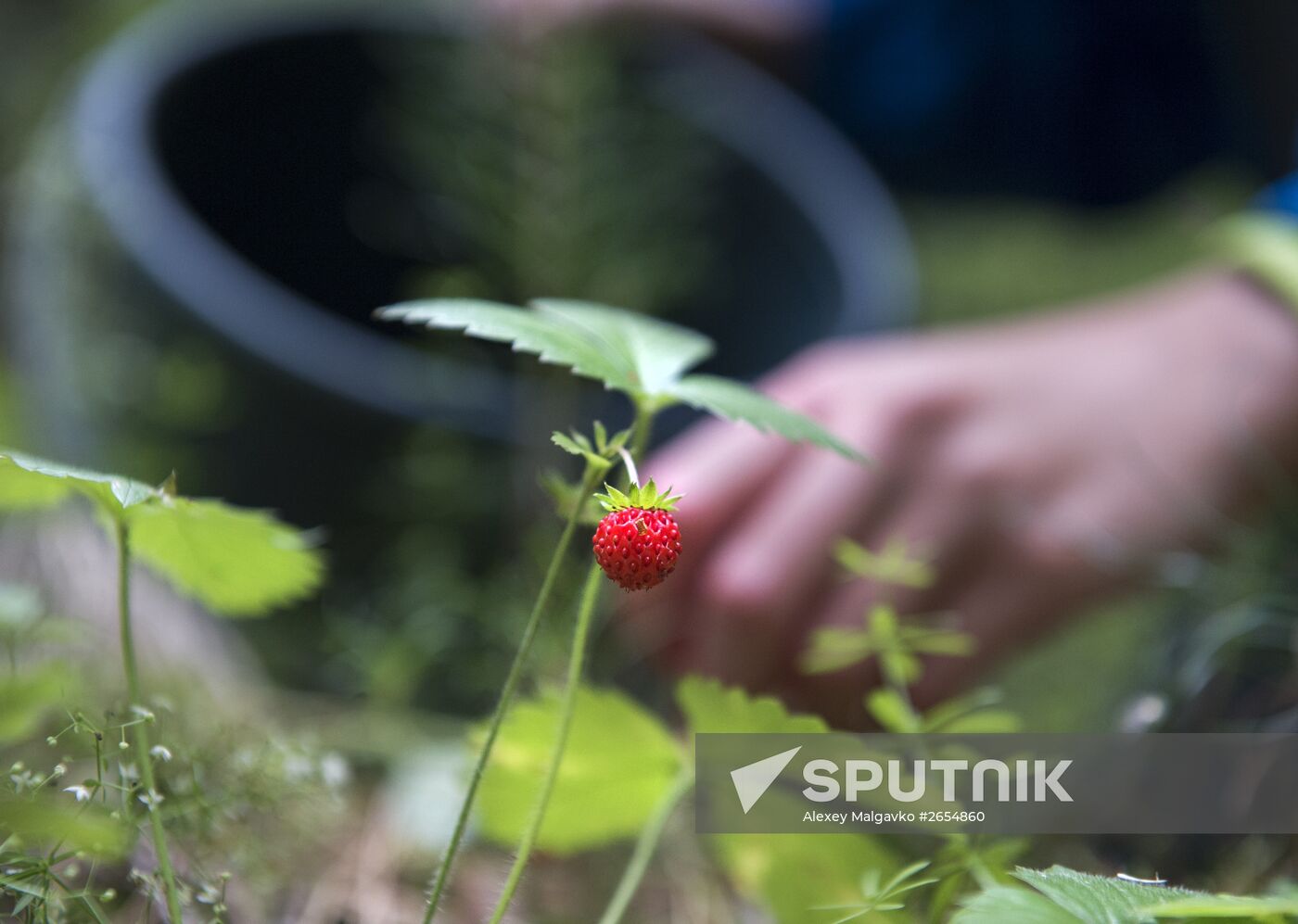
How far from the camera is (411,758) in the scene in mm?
530

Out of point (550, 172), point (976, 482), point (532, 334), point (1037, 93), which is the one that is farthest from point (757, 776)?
point (1037, 93)

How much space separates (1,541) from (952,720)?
0.45 meters

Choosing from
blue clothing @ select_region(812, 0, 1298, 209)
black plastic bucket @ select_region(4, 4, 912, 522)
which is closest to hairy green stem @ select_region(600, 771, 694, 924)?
black plastic bucket @ select_region(4, 4, 912, 522)

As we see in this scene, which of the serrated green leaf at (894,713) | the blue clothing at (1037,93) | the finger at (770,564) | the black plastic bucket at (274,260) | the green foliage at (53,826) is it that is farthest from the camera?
the blue clothing at (1037,93)

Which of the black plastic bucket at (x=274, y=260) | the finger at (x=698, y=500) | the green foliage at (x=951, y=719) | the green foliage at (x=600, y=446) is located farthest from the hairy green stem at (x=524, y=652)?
the black plastic bucket at (x=274, y=260)

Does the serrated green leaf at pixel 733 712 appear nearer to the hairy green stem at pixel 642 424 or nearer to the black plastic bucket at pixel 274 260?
the hairy green stem at pixel 642 424

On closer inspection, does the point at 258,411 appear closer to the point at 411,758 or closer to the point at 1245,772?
the point at 411,758

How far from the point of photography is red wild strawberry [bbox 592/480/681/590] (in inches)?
8.2

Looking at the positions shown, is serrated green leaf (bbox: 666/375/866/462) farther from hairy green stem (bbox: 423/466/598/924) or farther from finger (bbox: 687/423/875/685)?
finger (bbox: 687/423/875/685)

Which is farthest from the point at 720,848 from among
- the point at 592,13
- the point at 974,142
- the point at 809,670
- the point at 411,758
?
the point at 974,142

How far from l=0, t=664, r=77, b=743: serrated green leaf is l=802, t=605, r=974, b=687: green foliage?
214 mm

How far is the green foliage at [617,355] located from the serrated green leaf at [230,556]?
7 centimetres

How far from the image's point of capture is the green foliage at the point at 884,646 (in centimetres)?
33

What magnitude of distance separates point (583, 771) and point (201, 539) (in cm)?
12
